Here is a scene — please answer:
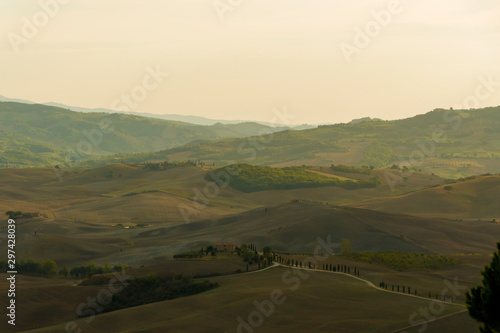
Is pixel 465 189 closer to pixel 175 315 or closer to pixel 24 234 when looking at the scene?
pixel 24 234

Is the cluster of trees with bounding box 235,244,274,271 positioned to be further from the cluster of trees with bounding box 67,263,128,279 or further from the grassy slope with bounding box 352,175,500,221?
the grassy slope with bounding box 352,175,500,221

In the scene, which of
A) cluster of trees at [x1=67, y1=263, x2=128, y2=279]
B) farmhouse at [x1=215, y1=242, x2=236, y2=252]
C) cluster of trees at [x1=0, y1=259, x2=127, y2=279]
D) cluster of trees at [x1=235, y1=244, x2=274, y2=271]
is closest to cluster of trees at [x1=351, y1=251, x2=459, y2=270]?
cluster of trees at [x1=235, y1=244, x2=274, y2=271]

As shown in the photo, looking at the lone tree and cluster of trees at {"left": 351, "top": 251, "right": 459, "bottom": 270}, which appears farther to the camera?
cluster of trees at {"left": 351, "top": 251, "right": 459, "bottom": 270}

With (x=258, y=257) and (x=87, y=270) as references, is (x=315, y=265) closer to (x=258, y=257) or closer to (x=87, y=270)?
(x=258, y=257)

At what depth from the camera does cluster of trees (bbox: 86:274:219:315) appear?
7406cm

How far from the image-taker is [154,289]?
77.4 meters

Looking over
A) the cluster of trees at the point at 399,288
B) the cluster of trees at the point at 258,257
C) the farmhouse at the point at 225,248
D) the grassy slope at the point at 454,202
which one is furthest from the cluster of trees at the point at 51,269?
the grassy slope at the point at 454,202

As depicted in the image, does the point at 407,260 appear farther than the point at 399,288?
Yes

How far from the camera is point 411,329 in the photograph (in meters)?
54.8

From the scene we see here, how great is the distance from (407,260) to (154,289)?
3632 centimetres

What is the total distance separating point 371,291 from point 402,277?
1138 centimetres

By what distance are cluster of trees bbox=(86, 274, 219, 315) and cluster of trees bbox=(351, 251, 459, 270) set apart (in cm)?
2735

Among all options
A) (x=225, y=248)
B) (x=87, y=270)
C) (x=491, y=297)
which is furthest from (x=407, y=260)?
(x=491, y=297)

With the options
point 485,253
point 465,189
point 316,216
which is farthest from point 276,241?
point 465,189
